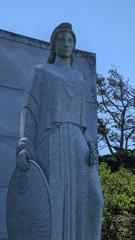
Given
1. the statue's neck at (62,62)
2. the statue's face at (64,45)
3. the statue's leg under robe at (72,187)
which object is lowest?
the statue's leg under robe at (72,187)

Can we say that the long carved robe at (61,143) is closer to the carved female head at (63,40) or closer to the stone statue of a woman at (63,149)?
the stone statue of a woman at (63,149)

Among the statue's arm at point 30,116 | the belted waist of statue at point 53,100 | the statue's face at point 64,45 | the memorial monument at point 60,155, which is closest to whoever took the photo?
the memorial monument at point 60,155

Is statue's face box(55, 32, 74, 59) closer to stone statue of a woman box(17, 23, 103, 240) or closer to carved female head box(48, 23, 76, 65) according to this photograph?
carved female head box(48, 23, 76, 65)

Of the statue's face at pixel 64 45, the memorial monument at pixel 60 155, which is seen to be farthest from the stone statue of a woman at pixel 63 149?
the statue's face at pixel 64 45

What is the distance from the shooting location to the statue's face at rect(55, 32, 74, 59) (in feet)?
21.3

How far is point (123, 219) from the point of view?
1430 centimetres

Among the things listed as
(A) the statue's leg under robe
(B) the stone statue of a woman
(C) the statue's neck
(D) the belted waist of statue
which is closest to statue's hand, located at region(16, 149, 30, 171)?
(B) the stone statue of a woman

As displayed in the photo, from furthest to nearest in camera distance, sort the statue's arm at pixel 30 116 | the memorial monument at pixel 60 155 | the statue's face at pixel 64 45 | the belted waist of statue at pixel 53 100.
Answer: the statue's face at pixel 64 45 → the belted waist of statue at pixel 53 100 → the statue's arm at pixel 30 116 → the memorial monument at pixel 60 155

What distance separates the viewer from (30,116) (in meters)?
6.16

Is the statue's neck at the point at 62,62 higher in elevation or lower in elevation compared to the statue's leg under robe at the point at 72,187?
higher

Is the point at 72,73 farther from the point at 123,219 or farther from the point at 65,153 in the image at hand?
the point at 123,219

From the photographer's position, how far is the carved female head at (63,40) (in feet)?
21.3

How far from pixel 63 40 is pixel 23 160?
1.55 m

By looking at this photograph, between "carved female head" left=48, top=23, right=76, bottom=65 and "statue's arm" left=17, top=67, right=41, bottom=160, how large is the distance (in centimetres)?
38
